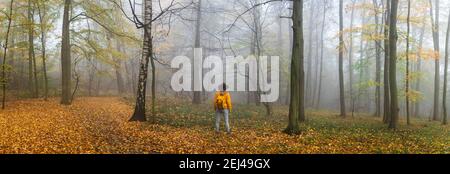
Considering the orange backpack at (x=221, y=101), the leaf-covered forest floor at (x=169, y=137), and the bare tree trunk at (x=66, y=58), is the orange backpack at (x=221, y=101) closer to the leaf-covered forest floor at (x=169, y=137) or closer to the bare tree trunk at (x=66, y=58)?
the leaf-covered forest floor at (x=169, y=137)

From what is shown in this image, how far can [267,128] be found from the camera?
1398 centimetres

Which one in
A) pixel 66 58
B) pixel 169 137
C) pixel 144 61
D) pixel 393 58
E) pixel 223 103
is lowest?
pixel 169 137

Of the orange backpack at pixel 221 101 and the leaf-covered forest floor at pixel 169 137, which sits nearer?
the leaf-covered forest floor at pixel 169 137

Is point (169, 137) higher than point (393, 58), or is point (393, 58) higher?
point (393, 58)

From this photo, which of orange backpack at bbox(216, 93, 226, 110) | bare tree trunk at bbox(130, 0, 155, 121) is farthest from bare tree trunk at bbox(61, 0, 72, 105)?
orange backpack at bbox(216, 93, 226, 110)

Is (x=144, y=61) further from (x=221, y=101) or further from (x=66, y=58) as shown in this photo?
(x=66, y=58)

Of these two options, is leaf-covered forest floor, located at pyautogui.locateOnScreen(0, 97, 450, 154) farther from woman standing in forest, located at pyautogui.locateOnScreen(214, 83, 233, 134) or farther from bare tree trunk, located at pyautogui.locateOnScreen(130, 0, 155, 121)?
bare tree trunk, located at pyautogui.locateOnScreen(130, 0, 155, 121)

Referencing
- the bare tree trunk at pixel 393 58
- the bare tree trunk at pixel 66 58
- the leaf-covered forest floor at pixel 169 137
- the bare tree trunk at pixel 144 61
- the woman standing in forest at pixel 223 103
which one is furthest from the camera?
the bare tree trunk at pixel 66 58

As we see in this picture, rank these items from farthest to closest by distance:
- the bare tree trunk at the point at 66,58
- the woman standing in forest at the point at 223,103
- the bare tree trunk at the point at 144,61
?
the bare tree trunk at the point at 66,58 < the bare tree trunk at the point at 144,61 < the woman standing in forest at the point at 223,103

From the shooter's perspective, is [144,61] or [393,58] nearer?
[144,61]

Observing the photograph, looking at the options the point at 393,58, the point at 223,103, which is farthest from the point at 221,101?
the point at 393,58

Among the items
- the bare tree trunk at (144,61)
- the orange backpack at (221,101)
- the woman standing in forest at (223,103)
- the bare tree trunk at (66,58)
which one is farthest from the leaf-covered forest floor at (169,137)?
the bare tree trunk at (66,58)

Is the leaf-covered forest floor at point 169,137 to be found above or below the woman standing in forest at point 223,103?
below
